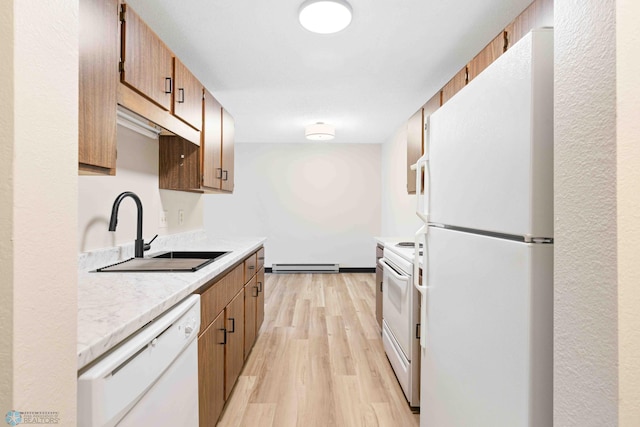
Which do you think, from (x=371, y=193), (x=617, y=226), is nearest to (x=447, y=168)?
(x=617, y=226)

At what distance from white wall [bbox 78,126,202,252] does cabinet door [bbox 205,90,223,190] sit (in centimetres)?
33

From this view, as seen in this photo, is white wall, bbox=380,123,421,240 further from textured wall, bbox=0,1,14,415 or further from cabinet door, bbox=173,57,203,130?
Answer: textured wall, bbox=0,1,14,415

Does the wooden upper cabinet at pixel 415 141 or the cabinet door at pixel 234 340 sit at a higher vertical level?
the wooden upper cabinet at pixel 415 141

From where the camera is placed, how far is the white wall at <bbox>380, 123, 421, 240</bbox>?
430cm

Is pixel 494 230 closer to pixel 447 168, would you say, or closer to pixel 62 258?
pixel 447 168

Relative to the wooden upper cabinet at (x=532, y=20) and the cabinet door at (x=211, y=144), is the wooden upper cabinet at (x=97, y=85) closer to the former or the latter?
the cabinet door at (x=211, y=144)

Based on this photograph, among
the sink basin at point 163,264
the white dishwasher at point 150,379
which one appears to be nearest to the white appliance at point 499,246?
the white dishwasher at point 150,379

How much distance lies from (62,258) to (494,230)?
997 millimetres


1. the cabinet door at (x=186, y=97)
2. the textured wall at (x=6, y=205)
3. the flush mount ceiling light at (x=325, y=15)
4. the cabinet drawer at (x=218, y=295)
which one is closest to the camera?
the textured wall at (x=6, y=205)

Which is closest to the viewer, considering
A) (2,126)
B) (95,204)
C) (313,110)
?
Result: (2,126)

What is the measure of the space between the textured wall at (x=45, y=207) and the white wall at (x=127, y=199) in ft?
3.82

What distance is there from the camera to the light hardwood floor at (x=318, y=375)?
1816 mm

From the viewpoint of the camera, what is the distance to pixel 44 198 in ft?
1.68

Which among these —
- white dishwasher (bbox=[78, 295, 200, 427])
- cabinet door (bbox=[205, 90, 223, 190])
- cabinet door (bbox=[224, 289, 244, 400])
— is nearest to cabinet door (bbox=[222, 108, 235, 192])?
cabinet door (bbox=[205, 90, 223, 190])
